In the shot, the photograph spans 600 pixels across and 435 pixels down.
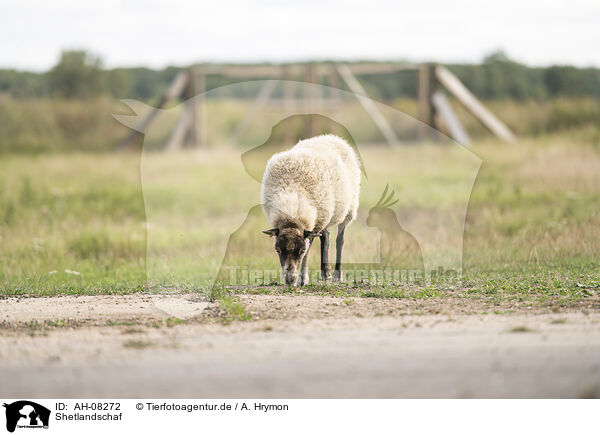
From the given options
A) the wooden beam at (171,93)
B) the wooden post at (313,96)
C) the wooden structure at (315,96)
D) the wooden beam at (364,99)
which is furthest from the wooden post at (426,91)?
the wooden beam at (171,93)

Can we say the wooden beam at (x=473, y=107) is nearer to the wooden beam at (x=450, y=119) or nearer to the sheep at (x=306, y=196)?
the wooden beam at (x=450, y=119)

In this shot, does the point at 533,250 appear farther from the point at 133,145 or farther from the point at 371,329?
the point at 133,145

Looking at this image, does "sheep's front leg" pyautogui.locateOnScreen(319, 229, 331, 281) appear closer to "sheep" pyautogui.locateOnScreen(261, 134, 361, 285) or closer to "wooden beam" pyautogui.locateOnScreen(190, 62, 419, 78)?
"sheep" pyautogui.locateOnScreen(261, 134, 361, 285)

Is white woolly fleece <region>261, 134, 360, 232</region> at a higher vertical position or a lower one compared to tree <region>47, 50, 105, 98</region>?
lower

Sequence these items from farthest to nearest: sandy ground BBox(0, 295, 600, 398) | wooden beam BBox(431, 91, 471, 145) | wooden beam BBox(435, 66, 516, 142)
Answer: wooden beam BBox(435, 66, 516, 142), wooden beam BBox(431, 91, 471, 145), sandy ground BBox(0, 295, 600, 398)

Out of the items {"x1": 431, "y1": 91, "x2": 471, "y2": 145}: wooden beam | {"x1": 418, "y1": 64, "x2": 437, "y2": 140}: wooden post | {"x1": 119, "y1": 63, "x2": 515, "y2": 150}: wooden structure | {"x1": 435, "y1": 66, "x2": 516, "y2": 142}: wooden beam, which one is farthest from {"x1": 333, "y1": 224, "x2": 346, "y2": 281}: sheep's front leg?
{"x1": 418, "y1": 64, "x2": 437, "y2": 140}: wooden post

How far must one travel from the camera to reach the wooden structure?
24562 mm

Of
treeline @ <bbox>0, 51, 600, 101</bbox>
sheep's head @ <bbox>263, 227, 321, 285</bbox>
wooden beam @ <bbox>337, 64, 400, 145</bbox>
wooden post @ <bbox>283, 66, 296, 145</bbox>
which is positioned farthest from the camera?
treeline @ <bbox>0, 51, 600, 101</bbox>

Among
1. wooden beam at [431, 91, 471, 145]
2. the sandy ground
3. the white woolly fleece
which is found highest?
wooden beam at [431, 91, 471, 145]

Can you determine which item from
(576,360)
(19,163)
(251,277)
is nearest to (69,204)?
(19,163)

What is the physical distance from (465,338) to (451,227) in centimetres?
722
